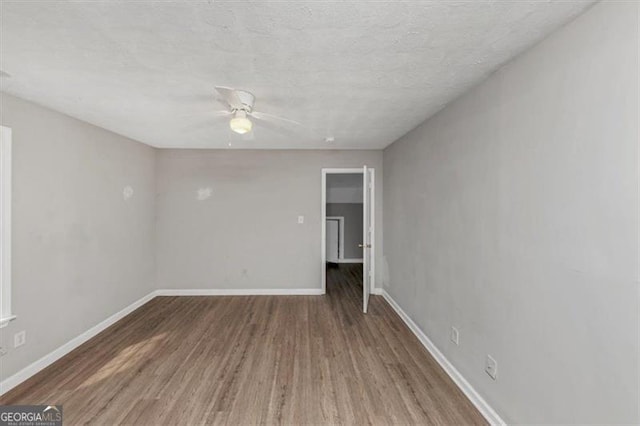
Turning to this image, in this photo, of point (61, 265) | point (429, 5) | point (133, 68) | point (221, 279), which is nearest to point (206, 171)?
point (221, 279)

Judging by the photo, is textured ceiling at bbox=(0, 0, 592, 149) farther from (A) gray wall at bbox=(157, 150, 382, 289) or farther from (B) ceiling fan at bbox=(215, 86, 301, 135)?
(A) gray wall at bbox=(157, 150, 382, 289)

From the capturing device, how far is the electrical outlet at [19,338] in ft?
7.04

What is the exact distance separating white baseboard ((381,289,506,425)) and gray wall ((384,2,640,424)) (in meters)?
0.06

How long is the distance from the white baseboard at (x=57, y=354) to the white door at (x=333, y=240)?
4.50m

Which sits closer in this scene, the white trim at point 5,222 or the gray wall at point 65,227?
the white trim at point 5,222

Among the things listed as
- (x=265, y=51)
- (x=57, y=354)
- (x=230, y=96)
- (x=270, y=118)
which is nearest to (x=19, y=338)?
(x=57, y=354)

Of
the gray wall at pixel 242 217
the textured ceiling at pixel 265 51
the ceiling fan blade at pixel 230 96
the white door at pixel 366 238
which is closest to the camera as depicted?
the textured ceiling at pixel 265 51

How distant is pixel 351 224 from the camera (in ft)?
23.8

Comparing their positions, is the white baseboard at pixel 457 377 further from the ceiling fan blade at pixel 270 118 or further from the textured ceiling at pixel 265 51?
the ceiling fan blade at pixel 270 118

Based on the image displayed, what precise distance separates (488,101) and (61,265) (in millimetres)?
3826

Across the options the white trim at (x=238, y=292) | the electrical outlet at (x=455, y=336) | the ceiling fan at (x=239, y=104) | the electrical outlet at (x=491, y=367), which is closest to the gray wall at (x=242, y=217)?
the white trim at (x=238, y=292)

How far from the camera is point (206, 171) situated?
4.27 meters

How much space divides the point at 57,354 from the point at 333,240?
554 cm

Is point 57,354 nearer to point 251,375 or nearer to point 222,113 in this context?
point 251,375
